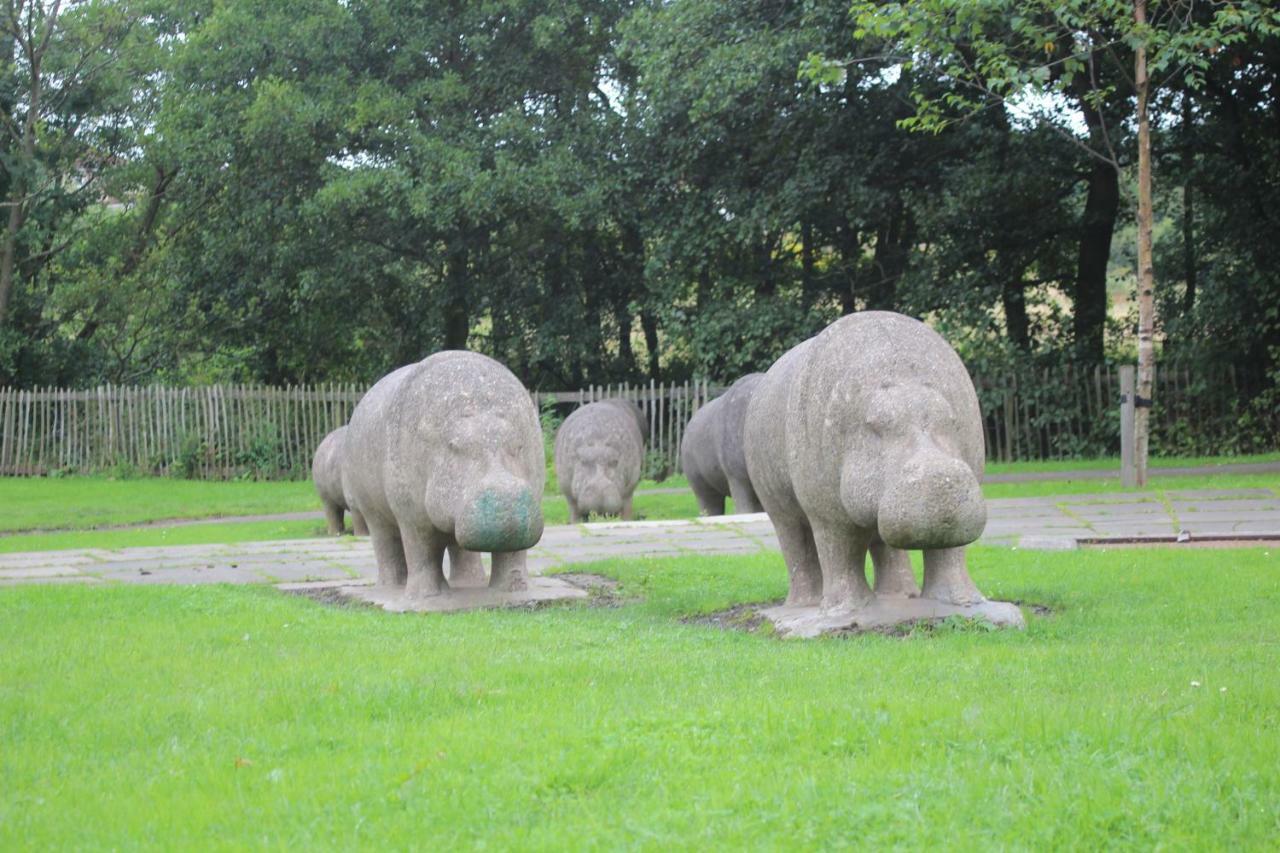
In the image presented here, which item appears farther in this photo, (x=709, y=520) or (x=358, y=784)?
(x=709, y=520)

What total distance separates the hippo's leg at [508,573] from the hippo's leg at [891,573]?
2802 mm

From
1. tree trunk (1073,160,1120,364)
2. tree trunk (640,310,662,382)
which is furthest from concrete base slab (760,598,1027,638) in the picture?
tree trunk (640,310,662,382)

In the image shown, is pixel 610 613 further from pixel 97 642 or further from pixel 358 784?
pixel 358 784

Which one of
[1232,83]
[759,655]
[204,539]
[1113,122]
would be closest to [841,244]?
[1113,122]

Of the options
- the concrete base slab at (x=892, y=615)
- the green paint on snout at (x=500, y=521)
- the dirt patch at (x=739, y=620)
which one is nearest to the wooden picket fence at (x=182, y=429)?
the dirt patch at (x=739, y=620)

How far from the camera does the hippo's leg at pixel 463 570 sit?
38.0 ft

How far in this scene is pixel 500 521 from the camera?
10000 mm

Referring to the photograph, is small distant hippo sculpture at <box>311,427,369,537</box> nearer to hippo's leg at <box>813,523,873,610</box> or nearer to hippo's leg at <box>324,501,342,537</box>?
hippo's leg at <box>324,501,342,537</box>

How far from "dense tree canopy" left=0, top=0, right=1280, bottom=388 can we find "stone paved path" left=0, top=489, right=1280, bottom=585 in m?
9.65

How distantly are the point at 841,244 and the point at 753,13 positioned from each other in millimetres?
5098

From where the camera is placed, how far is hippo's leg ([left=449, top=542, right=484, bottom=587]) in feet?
38.0

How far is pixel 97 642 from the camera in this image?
28.2ft

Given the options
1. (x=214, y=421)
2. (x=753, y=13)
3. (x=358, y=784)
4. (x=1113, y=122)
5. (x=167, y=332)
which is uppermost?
(x=753, y=13)

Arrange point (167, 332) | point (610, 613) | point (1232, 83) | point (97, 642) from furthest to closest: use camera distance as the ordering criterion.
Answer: point (167, 332) < point (1232, 83) < point (610, 613) < point (97, 642)
